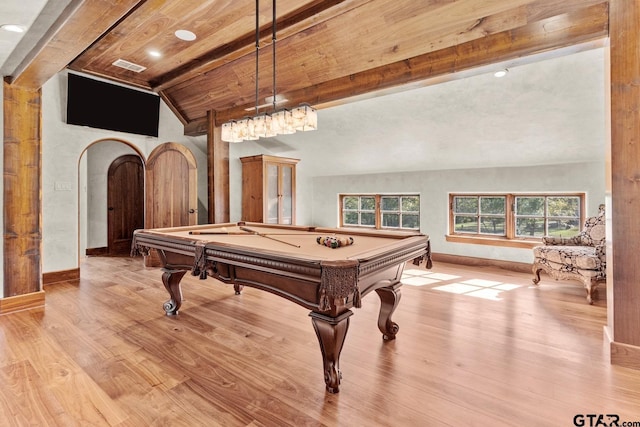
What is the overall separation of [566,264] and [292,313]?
10.3 feet

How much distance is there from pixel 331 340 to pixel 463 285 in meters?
2.95

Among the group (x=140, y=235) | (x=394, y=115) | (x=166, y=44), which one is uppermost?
(x=166, y=44)

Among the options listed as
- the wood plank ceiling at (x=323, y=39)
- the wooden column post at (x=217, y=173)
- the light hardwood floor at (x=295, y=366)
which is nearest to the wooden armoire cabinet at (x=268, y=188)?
the wooden column post at (x=217, y=173)

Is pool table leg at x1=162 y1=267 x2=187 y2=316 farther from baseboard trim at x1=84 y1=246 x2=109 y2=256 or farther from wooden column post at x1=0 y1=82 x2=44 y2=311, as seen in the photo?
baseboard trim at x1=84 y1=246 x2=109 y2=256

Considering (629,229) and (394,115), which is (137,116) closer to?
Answer: (394,115)

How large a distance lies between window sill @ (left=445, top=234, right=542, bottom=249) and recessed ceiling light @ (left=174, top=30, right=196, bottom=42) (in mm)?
4824

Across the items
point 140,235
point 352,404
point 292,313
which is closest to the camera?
point 352,404

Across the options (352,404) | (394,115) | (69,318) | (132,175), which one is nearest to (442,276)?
(394,115)

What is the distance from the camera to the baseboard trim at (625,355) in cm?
208

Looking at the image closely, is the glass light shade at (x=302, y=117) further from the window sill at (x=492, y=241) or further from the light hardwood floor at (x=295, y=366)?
the window sill at (x=492, y=241)

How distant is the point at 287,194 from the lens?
611cm

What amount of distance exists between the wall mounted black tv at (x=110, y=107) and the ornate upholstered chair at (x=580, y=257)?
5840 millimetres

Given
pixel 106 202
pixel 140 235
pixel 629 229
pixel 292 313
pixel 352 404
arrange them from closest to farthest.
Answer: pixel 352 404 → pixel 629 229 → pixel 140 235 → pixel 292 313 → pixel 106 202

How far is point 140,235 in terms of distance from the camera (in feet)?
9.59
